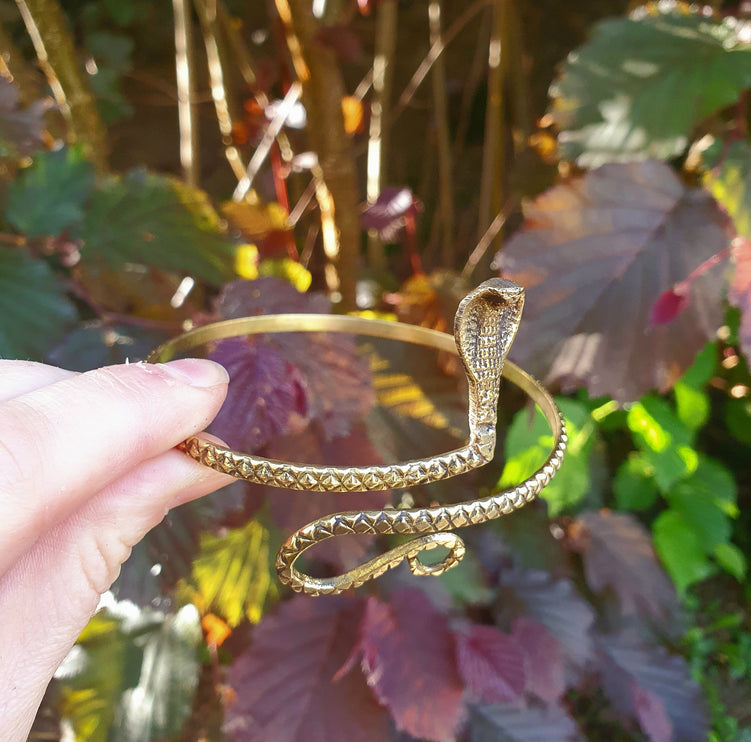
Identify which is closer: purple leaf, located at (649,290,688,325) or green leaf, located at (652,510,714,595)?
purple leaf, located at (649,290,688,325)

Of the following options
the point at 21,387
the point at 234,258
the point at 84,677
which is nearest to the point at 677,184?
the point at 234,258

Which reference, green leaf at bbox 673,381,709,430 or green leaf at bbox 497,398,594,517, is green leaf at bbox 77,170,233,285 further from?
green leaf at bbox 673,381,709,430

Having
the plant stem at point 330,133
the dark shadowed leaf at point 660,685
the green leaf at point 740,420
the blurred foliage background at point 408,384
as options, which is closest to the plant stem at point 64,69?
the blurred foliage background at point 408,384

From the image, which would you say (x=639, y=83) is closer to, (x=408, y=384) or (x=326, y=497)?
(x=408, y=384)

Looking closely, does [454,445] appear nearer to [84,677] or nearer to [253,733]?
[253,733]

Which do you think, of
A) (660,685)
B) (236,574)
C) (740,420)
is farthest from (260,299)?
(740,420)

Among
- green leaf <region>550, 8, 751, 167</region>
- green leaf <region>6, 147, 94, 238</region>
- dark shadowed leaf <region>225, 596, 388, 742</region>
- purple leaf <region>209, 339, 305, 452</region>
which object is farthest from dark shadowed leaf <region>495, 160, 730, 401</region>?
green leaf <region>6, 147, 94, 238</region>
